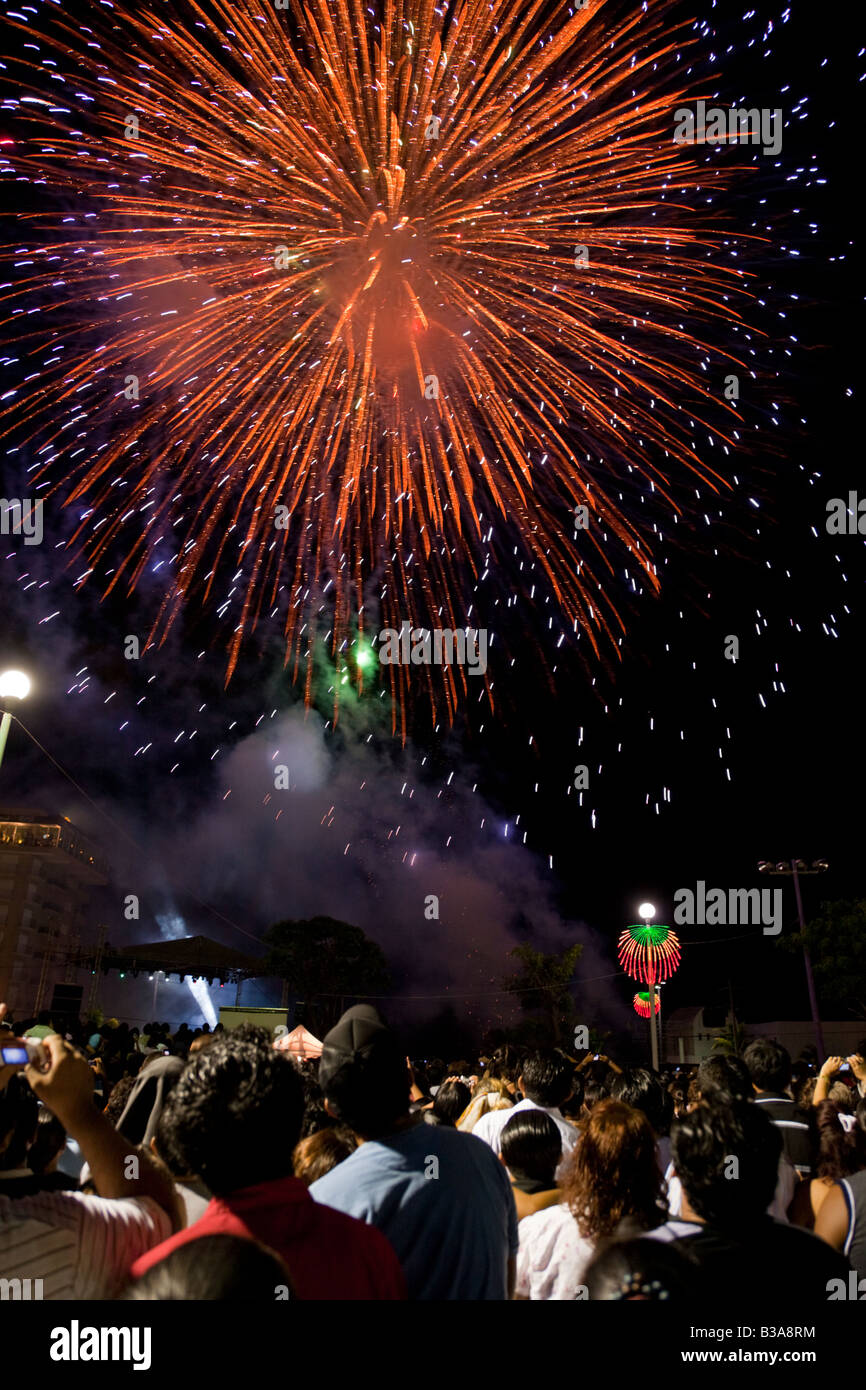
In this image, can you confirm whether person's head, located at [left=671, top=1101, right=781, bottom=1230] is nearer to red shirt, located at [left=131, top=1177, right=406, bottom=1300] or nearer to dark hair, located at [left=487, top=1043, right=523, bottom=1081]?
red shirt, located at [left=131, top=1177, right=406, bottom=1300]

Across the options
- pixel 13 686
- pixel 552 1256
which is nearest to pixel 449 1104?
pixel 552 1256

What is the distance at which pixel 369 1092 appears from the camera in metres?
2.92

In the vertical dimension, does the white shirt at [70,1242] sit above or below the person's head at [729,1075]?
above

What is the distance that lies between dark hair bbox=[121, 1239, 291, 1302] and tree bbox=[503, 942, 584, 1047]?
5126 cm

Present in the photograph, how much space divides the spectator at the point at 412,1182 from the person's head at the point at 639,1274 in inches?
41.4

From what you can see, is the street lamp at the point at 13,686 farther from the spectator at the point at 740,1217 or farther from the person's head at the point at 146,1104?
the spectator at the point at 740,1217

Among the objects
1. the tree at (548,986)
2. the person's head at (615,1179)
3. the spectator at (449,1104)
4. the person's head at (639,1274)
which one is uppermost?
the person's head at (639,1274)

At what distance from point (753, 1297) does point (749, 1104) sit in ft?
1.83

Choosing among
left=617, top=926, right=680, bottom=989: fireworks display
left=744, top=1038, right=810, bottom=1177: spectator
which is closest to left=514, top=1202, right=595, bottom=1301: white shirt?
left=744, top=1038, right=810, bottom=1177: spectator

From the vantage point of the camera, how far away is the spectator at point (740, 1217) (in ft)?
7.26

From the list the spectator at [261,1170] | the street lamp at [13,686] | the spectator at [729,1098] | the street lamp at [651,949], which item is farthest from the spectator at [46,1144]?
the street lamp at [651,949]
